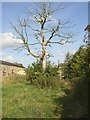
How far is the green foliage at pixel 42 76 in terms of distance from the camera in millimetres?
21384

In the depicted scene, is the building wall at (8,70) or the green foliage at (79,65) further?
the building wall at (8,70)

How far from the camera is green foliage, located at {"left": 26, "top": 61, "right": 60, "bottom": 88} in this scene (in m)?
21.4

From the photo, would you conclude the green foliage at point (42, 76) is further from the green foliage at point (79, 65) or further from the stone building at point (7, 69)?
the stone building at point (7, 69)

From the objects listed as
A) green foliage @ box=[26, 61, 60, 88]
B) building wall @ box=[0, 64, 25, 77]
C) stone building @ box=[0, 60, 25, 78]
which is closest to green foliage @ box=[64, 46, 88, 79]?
green foliage @ box=[26, 61, 60, 88]

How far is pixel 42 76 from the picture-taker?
22250 mm

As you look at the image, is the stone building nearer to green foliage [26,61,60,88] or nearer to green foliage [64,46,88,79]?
green foliage [64,46,88,79]

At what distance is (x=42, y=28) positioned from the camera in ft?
123

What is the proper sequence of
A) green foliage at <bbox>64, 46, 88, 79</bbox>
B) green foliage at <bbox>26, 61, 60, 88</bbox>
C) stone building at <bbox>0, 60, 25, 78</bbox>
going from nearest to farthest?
green foliage at <bbox>64, 46, 88, 79</bbox>
green foliage at <bbox>26, 61, 60, 88</bbox>
stone building at <bbox>0, 60, 25, 78</bbox>

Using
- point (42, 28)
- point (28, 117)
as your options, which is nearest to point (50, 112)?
point (28, 117)

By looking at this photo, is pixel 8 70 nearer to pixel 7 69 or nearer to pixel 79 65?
pixel 7 69

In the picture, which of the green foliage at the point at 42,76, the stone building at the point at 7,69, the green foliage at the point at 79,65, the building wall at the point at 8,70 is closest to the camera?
the green foliage at the point at 79,65

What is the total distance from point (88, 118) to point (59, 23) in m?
29.6

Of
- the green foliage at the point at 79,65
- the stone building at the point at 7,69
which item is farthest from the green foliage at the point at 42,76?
the stone building at the point at 7,69

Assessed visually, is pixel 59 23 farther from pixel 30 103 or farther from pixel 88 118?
pixel 88 118
